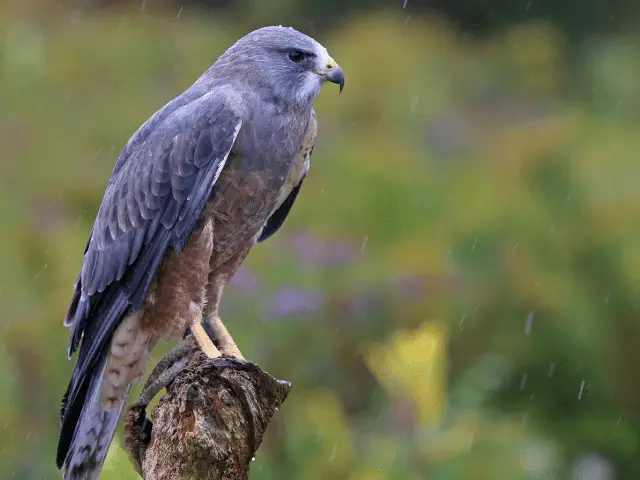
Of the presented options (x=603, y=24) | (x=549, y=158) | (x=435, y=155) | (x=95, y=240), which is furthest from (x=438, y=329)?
(x=603, y=24)

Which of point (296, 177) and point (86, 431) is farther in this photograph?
point (296, 177)

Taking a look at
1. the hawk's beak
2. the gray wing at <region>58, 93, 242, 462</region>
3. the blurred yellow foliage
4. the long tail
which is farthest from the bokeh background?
the hawk's beak

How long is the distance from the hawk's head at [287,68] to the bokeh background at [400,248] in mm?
1049

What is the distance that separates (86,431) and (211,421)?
0.58 metres

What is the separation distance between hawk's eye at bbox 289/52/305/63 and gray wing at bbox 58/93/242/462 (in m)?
0.25

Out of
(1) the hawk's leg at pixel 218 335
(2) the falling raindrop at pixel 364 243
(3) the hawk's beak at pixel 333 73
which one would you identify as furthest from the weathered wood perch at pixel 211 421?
(2) the falling raindrop at pixel 364 243

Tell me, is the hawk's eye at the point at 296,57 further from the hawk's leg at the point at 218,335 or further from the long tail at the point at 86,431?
the long tail at the point at 86,431

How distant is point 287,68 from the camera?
277 cm

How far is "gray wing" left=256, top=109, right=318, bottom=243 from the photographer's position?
289 centimetres

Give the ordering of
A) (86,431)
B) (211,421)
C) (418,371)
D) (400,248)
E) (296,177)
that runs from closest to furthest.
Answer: (211,421) → (86,431) → (296,177) → (418,371) → (400,248)

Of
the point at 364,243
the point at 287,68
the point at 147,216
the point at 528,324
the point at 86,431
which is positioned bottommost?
the point at 364,243

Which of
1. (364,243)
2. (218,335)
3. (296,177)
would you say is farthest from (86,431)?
(364,243)

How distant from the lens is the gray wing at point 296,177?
289 centimetres

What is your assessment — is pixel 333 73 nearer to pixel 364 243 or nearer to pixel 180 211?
pixel 180 211
